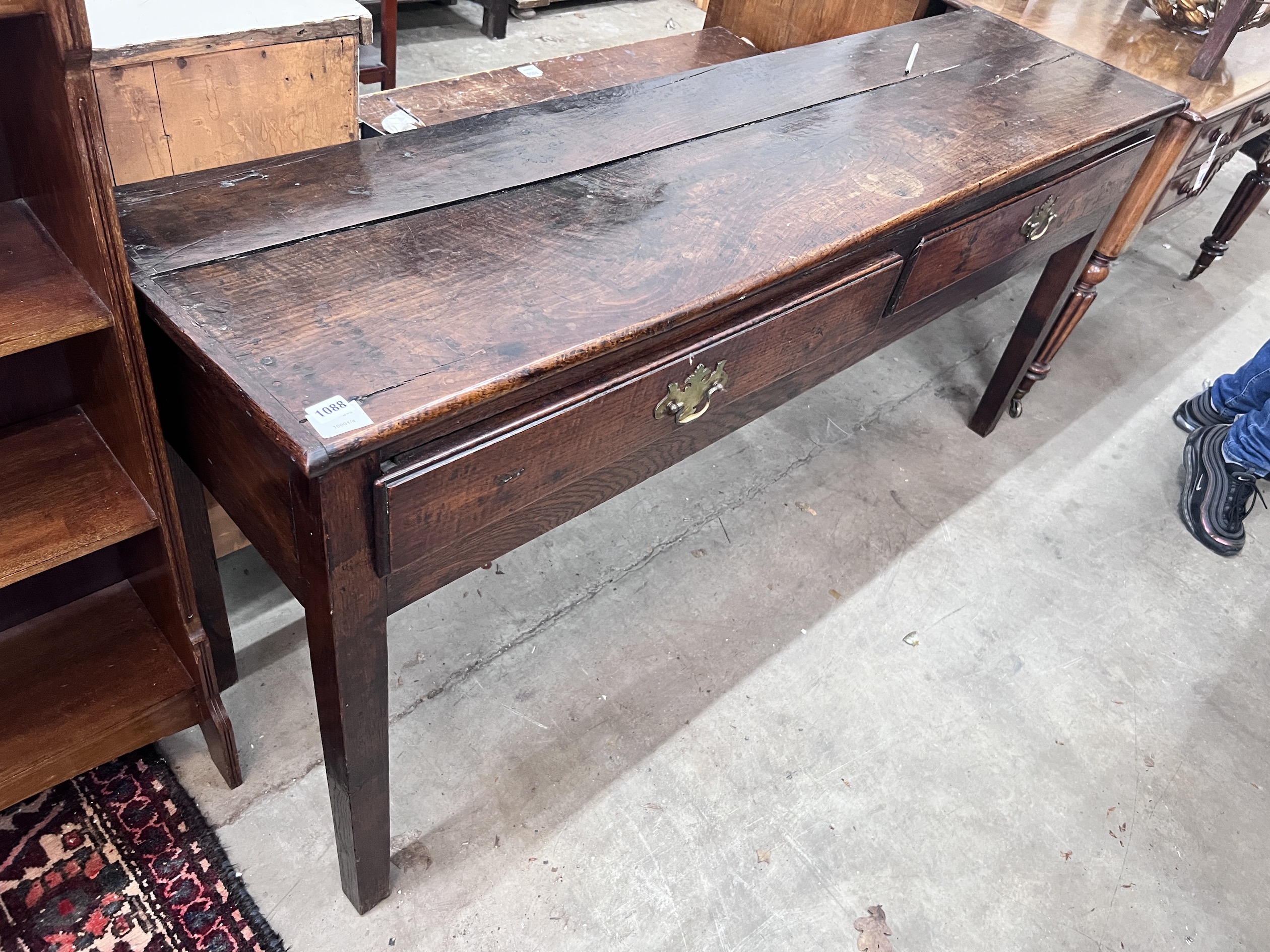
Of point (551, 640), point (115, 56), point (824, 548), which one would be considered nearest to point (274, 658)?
point (551, 640)

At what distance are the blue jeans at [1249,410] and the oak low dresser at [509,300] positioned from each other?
1.14 meters

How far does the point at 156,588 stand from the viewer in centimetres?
130

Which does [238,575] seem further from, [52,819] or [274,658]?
[52,819]

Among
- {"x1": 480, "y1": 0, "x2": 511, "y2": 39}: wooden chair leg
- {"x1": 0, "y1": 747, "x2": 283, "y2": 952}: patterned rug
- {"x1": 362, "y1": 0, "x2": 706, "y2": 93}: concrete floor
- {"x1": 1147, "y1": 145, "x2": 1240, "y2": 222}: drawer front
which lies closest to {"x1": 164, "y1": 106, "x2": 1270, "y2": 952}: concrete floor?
{"x1": 0, "y1": 747, "x2": 283, "y2": 952}: patterned rug

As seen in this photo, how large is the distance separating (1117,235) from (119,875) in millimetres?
2311

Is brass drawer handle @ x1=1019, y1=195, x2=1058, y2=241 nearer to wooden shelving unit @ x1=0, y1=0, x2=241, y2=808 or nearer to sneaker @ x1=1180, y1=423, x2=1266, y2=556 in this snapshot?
sneaker @ x1=1180, y1=423, x2=1266, y2=556

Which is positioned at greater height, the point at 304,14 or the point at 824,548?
the point at 304,14

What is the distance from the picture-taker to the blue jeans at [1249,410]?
7.70 ft

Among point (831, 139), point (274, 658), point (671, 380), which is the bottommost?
point (274, 658)

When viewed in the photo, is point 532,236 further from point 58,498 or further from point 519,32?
point 519,32

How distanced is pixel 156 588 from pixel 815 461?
5.03 feet

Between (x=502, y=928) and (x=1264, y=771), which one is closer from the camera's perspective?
(x=502, y=928)

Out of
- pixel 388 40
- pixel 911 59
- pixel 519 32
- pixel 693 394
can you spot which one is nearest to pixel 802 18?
pixel 911 59

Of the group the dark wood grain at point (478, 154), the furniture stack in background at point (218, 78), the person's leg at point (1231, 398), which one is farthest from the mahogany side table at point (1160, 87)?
the furniture stack in background at point (218, 78)
